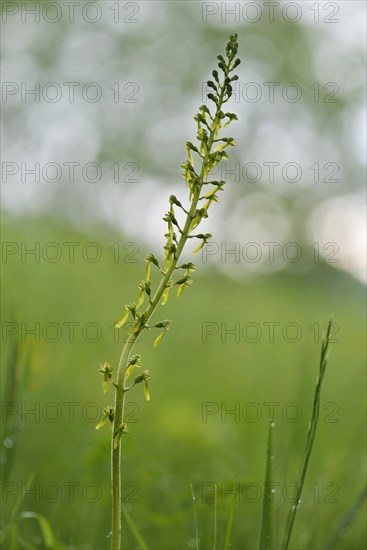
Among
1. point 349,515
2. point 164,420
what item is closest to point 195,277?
point 164,420

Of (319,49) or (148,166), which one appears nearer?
(148,166)

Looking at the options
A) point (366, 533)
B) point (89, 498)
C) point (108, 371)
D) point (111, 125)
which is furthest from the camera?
point (111, 125)

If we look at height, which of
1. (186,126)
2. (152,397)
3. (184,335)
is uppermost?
(186,126)

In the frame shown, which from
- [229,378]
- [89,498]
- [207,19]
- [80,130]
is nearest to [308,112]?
[207,19]

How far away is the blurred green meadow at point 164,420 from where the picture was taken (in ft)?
7.73

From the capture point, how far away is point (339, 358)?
809cm

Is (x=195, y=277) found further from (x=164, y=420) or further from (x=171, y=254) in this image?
(x=171, y=254)

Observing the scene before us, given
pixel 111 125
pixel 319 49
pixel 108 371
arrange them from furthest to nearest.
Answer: pixel 319 49 → pixel 111 125 → pixel 108 371

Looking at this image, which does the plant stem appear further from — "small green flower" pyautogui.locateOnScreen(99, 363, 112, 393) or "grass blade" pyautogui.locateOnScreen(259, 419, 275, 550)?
"grass blade" pyautogui.locateOnScreen(259, 419, 275, 550)

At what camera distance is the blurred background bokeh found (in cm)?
266

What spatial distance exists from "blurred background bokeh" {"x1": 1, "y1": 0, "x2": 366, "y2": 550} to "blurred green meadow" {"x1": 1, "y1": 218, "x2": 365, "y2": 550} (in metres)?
0.02

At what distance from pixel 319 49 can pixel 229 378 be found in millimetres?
24028

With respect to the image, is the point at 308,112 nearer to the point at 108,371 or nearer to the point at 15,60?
the point at 15,60

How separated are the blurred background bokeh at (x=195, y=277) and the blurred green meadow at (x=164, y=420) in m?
0.02
